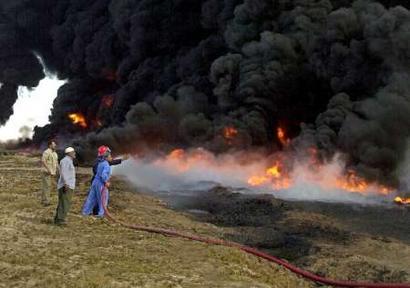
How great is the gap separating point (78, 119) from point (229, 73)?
33.1 m

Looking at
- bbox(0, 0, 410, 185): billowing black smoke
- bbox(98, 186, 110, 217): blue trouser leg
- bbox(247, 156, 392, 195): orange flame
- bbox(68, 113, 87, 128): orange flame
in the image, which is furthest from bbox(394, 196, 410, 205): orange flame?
bbox(68, 113, 87, 128): orange flame

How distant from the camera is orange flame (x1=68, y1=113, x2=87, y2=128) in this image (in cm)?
7875

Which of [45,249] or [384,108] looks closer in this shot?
[45,249]

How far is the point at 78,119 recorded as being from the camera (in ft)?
260

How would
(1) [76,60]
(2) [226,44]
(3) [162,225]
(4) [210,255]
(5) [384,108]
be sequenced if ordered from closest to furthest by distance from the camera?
1. (4) [210,255]
2. (3) [162,225]
3. (5) [384,108]
4. (2) [226,44]
5. (1) [76,60]

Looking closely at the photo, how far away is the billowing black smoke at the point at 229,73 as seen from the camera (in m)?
41.4

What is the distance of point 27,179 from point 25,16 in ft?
198

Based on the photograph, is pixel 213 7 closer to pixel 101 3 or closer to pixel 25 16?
pixel 101 3

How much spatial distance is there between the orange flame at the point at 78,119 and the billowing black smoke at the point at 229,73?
1.42ft

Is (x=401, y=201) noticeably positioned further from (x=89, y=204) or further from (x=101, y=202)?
(x=89, y=204)

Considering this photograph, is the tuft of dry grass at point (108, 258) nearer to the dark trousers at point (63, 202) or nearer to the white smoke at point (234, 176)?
the dark trousers at point (63, 202)

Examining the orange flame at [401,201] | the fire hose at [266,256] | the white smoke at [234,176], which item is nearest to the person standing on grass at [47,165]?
the fire hose at [266,256]

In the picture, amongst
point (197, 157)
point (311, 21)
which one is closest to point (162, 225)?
point (197, 157)

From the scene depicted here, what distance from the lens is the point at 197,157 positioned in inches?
1941
